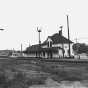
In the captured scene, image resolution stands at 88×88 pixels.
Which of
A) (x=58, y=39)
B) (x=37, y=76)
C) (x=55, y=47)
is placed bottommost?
(x=37, y=76)

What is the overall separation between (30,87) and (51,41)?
149ft

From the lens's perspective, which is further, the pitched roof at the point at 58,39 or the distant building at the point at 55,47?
the pitched roof at the point at 58,39

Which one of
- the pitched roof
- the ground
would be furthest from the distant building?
the ground

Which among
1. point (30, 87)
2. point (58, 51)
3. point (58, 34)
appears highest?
point (58, 34)

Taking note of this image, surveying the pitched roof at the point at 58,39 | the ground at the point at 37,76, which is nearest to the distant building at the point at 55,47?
the pitched roof at the point at 58,39

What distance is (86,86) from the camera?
33.5 ft

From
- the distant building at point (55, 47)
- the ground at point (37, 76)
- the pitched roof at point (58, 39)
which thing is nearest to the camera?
the ground at point (37, 76)

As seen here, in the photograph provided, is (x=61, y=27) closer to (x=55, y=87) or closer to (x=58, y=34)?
(x=58, y=34)

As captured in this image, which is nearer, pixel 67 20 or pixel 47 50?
pixel 67 20

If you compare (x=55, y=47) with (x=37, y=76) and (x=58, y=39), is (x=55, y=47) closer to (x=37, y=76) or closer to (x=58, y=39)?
(x=58, y=39)

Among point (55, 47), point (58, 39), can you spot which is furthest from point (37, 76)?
point (58, 39)

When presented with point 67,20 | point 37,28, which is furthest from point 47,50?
point 67,20

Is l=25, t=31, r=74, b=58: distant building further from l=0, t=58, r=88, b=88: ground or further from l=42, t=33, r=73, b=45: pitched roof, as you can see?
l=0, t=58, r=88, b=88: ground

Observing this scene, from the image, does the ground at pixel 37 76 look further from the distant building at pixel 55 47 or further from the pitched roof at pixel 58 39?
the pitched roof at pixel 58 39
